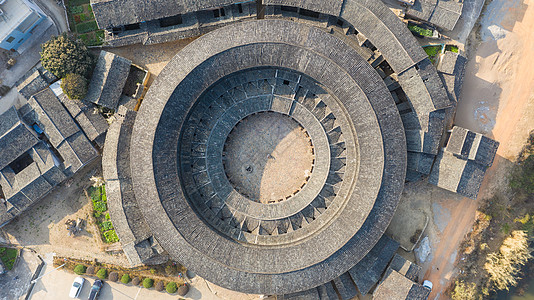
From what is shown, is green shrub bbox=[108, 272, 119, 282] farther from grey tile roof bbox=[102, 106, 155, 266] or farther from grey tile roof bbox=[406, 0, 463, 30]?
grey tile roof bbox=[406, 0, 463, 30]

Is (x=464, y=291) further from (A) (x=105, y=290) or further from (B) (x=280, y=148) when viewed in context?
(A) (x=105, y=290)

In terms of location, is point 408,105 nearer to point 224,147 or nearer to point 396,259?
point 396,259

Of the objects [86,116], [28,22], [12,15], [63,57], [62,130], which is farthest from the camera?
[86,116]

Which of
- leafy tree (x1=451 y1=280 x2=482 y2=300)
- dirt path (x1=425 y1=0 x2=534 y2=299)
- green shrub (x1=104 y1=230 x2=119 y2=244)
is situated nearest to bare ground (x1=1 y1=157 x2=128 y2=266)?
green shrub (x1=104 y1=230 x2=119 y2=244)

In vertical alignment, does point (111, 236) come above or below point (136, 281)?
above

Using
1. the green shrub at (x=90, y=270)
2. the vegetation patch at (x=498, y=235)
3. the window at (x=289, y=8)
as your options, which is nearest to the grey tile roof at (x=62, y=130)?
the green shrub at (x=90, y=270)

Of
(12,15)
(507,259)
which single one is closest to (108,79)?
(12,15)

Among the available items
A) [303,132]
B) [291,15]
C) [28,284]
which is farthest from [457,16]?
[28,284]
